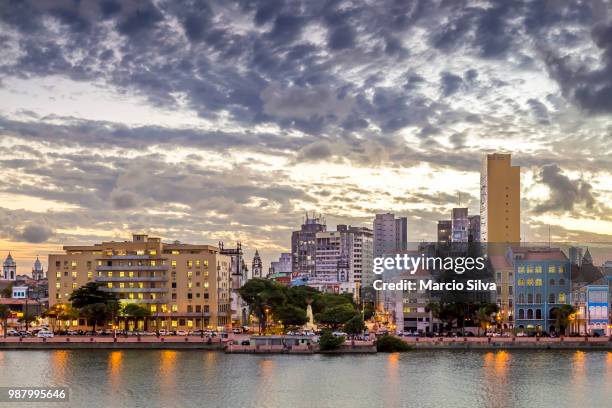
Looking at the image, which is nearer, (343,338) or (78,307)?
(343,338)

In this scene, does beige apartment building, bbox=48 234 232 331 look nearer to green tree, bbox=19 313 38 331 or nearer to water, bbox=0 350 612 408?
green tree, bbox=19 313 38 331

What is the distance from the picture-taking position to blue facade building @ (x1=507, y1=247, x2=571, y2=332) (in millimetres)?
143000

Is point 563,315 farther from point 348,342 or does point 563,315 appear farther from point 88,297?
point 88,297

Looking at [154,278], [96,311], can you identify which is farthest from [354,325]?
[154,278]

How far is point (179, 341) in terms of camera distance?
396ft

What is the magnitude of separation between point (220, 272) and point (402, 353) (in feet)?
199

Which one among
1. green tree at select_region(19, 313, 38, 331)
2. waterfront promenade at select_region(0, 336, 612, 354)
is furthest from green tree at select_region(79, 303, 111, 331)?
green tree at select_region(19, 313, 38, 331)

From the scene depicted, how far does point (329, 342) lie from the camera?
11031 centimetres

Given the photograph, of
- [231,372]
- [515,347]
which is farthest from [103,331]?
[515,347]

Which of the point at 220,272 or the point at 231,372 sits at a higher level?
the point at 220,272

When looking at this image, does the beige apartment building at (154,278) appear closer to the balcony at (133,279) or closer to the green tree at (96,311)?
the balcony at (133,279)

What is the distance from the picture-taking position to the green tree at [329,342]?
362 feet

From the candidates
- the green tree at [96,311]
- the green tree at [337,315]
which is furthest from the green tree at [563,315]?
the green tree at [96,311]

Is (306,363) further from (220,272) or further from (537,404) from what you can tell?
(220,272)
